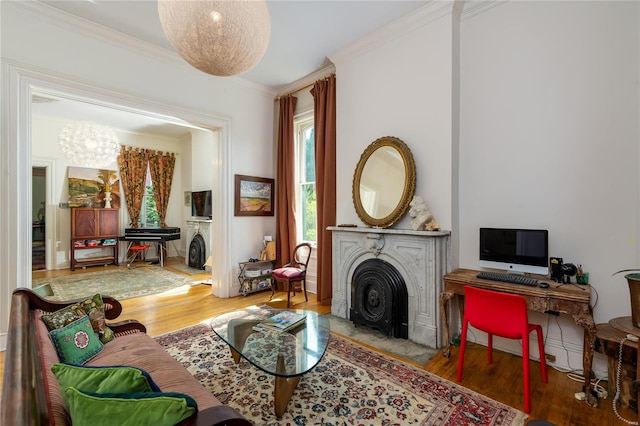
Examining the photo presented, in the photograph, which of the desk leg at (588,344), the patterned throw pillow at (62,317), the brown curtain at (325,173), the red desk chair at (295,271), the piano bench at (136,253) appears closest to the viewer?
the patterned throw pillow at (62,317)

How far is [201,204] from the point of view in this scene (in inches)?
274

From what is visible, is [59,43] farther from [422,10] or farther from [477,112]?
[477,112]

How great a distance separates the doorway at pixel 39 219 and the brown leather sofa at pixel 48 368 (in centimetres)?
615

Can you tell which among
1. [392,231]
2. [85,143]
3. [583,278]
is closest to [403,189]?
[392,231]

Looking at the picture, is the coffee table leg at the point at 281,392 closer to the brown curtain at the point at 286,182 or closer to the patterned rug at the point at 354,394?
the patterned rug at the point at 354,394

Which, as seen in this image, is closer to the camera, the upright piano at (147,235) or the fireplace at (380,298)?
the fireplace at (380,298)

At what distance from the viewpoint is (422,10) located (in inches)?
119

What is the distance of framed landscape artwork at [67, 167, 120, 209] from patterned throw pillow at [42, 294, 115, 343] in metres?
6.10

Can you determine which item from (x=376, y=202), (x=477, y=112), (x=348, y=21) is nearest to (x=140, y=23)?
(x=348, y=21)

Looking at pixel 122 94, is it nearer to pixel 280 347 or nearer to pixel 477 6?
pixel 280 347

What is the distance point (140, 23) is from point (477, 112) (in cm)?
386

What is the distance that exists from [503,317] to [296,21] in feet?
11.5

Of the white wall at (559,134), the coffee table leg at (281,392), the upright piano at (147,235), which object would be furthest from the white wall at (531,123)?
the upright piano at (147,235)

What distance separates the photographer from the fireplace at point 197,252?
645 cm
